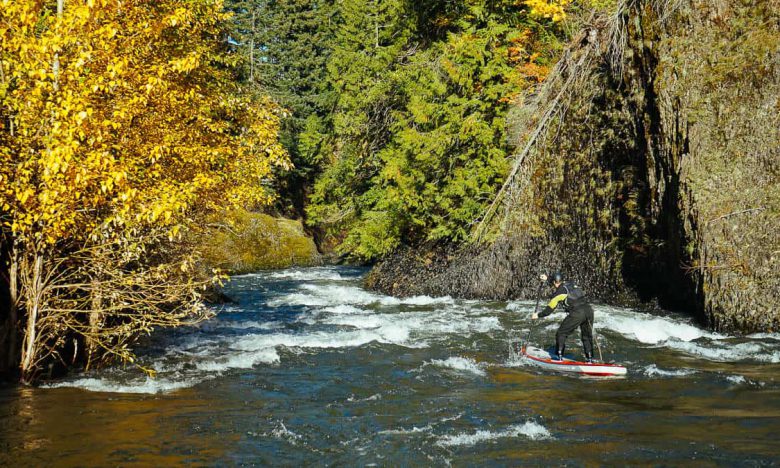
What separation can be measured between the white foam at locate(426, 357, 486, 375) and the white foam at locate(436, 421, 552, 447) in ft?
10.9

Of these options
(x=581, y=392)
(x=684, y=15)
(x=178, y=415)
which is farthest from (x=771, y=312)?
(x=178, y=415)

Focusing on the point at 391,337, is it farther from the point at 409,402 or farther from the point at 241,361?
the point at 409,402

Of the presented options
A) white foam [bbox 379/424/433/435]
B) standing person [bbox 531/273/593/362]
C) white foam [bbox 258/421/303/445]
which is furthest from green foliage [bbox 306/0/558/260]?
white foam [bbox 258/421/303/445]

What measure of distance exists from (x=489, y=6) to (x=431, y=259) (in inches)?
326

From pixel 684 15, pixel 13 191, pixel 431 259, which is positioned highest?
pixel 684 15

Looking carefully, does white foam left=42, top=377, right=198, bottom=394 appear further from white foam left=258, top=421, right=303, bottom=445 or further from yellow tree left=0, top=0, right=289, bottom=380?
white foam left=258, top=421, right=303, bottom=445

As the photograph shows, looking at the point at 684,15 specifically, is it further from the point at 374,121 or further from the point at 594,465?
the point at 374,121

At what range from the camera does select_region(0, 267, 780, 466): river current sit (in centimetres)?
820

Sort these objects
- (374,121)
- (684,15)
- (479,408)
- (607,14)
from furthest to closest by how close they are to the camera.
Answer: (374,121) → (607,14) → (684,15) → (479,408)

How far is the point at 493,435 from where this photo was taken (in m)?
8.85

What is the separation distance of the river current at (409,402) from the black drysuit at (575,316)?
76cm

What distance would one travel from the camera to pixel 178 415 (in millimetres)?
9703

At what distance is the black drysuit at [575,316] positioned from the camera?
12.9 metres

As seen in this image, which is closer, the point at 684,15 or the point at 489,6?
the point at 684,15
